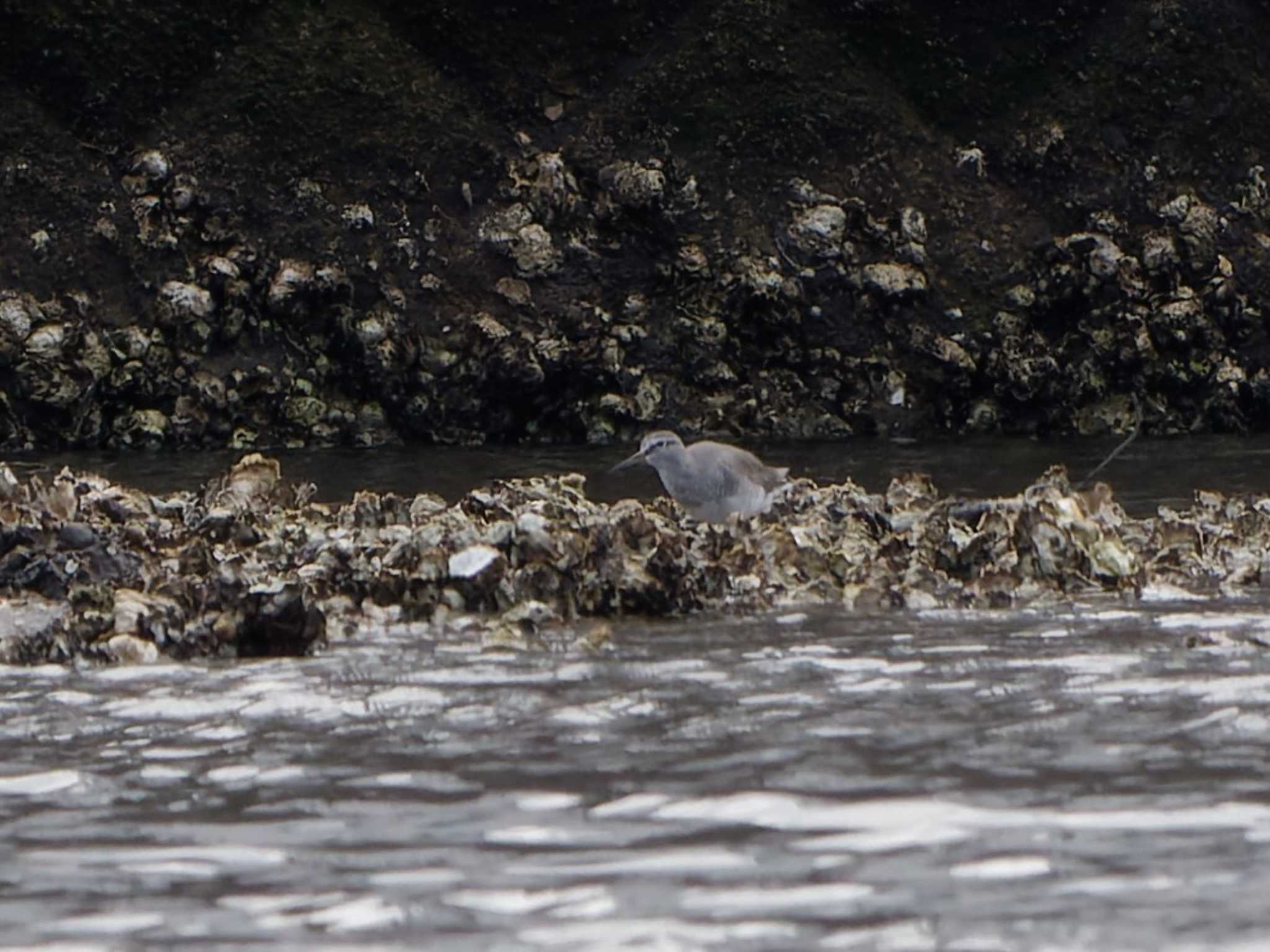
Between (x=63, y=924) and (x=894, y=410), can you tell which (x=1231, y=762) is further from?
(x=894, y=410)

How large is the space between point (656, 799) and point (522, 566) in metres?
5.07

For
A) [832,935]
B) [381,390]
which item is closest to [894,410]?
[381,390]

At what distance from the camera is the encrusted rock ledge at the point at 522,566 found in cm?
984

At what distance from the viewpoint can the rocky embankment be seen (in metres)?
28.4

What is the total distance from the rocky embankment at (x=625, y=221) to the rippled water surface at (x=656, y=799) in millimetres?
19088

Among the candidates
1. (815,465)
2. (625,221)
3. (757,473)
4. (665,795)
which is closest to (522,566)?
(757,473)

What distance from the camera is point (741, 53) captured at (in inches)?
1297

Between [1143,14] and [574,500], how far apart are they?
2254 centimetres

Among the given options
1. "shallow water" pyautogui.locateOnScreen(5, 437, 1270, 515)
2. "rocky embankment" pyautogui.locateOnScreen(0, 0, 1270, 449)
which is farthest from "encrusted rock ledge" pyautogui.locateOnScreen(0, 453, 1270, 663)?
"rocky embankment" pyautogui.locateOnScreen(0, 0, 1270, 449)

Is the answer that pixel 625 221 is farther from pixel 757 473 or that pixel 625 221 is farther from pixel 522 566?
pixel 522 566

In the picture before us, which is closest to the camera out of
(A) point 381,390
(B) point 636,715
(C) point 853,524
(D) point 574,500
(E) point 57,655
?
(B) point 636,715

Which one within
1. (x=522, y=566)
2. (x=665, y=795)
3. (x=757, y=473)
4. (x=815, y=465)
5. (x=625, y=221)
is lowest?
(x=665, y=795)

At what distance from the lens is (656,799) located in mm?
6336

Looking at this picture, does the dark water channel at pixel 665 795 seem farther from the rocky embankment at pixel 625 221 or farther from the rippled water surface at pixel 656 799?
the rocky embankment at pixel 625 221
